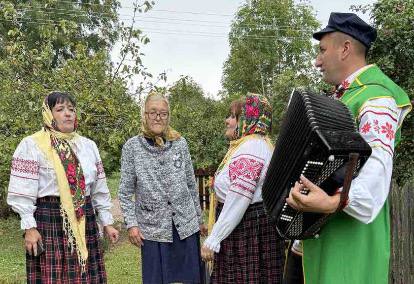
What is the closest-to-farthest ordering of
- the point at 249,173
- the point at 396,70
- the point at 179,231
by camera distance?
the point at 249,173, the point at 179,231, the point at 396,70

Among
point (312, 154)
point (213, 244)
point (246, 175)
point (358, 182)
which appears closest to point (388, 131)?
point (358, 182)

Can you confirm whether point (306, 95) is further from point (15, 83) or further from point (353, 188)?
point (15, 83)

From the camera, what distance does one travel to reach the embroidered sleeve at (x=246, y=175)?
3490 mm

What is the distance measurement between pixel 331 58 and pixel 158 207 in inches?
83.5

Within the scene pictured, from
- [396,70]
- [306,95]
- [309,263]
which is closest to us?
[306,95]

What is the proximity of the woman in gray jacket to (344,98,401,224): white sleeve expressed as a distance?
2.20 metres

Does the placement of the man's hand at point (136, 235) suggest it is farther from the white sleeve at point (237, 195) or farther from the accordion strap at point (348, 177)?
the accordion strap at point (348, 177)

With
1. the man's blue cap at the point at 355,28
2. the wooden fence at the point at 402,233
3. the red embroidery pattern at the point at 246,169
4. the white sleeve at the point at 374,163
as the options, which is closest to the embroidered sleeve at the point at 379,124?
the white sleeve at the point at 374,163

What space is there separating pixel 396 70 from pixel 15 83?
5095 millimetres

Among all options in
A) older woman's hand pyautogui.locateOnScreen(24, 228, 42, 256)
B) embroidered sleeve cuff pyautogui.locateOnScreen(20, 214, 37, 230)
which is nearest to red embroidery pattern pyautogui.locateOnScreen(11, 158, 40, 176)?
embroidered sleeve cuff pyautogui.locateOnScreen(20, 214, 37, 230)

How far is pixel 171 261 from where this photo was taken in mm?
4160

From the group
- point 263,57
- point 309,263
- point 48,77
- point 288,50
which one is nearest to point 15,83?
point 48,77

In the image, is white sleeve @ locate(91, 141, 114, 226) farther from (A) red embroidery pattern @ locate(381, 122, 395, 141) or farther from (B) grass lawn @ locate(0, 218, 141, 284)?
(A) red embroidery pattern @ locate(381, 122, 395, 141)

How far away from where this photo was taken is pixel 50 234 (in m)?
3.88
